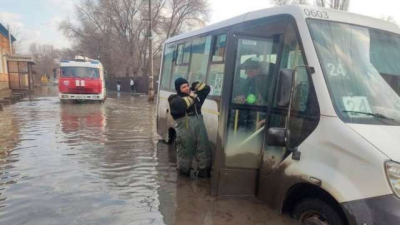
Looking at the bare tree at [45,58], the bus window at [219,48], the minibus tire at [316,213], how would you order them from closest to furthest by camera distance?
1. the minibus tire at [316,213]
2. the bus window at [219,48]
3. the bare tree at [45,58]

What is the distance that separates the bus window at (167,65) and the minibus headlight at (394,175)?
598 centimetres

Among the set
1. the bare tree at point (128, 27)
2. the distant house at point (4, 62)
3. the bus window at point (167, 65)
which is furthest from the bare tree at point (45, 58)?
the bus window at point (167, 65)

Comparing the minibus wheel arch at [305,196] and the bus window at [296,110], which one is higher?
the bus window at [296,110]

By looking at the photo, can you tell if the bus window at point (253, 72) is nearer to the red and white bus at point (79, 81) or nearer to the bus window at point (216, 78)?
the bus window at point (216, 78)

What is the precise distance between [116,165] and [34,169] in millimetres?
1536

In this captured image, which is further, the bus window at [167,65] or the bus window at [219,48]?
the bus window at [167,65]

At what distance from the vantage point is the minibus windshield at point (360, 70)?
10.1 feet

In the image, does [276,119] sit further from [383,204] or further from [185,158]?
[185,158]

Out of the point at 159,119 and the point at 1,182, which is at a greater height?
the point at 159,119

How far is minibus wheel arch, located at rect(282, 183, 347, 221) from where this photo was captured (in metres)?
3.04

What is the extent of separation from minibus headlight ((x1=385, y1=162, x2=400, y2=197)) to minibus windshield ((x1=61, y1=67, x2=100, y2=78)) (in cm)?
1984

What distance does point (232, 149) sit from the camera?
167 inches

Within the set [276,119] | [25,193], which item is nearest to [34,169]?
[25,193]

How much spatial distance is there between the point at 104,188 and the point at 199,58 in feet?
9.53
